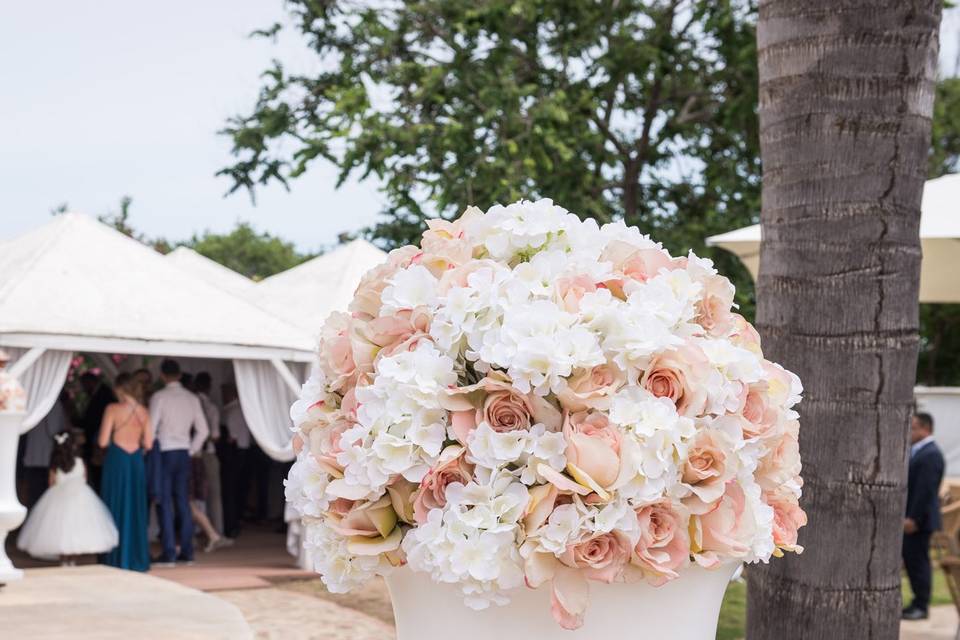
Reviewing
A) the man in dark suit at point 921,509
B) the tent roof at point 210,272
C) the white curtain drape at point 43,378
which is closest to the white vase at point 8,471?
the white curtain drape at point 43,378

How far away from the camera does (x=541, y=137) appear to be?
45.8 ft

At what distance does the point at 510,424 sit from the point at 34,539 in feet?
34.3

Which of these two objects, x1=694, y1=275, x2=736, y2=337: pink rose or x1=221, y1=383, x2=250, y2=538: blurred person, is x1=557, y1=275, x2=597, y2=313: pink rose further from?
x1=221, y1=383, x2=250, y2=538: blurred person

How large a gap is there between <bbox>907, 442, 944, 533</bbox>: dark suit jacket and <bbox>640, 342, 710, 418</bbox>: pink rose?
8056 mm

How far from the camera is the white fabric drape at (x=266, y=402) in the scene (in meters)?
12.8

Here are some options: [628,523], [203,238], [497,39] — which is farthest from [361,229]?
[203,238]

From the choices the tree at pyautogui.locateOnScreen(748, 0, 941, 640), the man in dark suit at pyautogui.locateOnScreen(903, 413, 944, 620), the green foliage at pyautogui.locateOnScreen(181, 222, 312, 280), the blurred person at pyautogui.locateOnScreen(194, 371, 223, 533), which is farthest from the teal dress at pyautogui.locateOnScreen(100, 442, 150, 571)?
the green foliage at pyautogui.locateOnScreen(181, 222, 312, 280)

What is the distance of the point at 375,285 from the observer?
7.20 ft

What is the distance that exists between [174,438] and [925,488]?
713 centimetres

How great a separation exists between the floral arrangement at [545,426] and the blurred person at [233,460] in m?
12.7

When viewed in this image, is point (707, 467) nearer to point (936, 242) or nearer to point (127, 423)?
point (936, 242)

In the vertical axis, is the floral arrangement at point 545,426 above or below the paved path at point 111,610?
above

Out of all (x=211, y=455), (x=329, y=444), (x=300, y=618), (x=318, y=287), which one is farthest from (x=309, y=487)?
(x=318, y=287)

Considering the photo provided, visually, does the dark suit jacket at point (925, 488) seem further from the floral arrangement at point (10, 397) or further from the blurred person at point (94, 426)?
the blurred person at point (94, 426)
